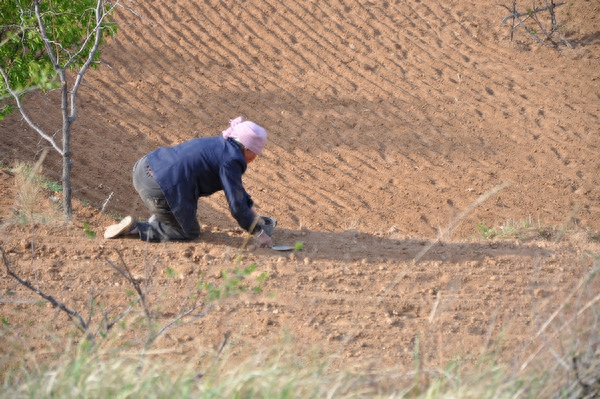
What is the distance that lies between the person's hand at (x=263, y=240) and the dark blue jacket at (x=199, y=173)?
0.50 feet

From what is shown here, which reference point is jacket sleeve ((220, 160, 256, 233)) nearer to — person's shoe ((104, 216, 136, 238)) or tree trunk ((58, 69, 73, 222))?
person's shoe ((104, 216, 136, 238))

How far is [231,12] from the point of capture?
11.1 m

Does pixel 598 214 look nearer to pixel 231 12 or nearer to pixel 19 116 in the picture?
pixel 231 12

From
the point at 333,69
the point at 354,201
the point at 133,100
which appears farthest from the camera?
the point at 333,69

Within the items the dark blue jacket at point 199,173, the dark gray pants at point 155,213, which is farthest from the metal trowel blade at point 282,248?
the dark gray pants at point 155,213

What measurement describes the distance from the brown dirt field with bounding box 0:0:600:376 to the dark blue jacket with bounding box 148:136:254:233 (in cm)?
34

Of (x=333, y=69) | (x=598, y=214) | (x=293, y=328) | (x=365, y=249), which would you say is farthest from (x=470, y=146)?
(x=293, y=328)

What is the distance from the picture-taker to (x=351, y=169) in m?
8.34

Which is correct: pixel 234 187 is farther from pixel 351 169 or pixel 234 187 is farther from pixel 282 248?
pixel 351 169

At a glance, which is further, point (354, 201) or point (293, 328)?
point (354, 201)

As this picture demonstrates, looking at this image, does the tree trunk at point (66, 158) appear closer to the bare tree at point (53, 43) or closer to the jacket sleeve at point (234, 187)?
the bare tree at point (53, 43)

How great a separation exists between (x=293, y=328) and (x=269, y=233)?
3.98ft

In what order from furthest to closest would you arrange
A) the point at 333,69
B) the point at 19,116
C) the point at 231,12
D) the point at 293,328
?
the point at 231,12 < the point at 333,69 < the point at 19,116 < the point at 293,328

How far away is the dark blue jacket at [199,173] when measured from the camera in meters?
4.87
